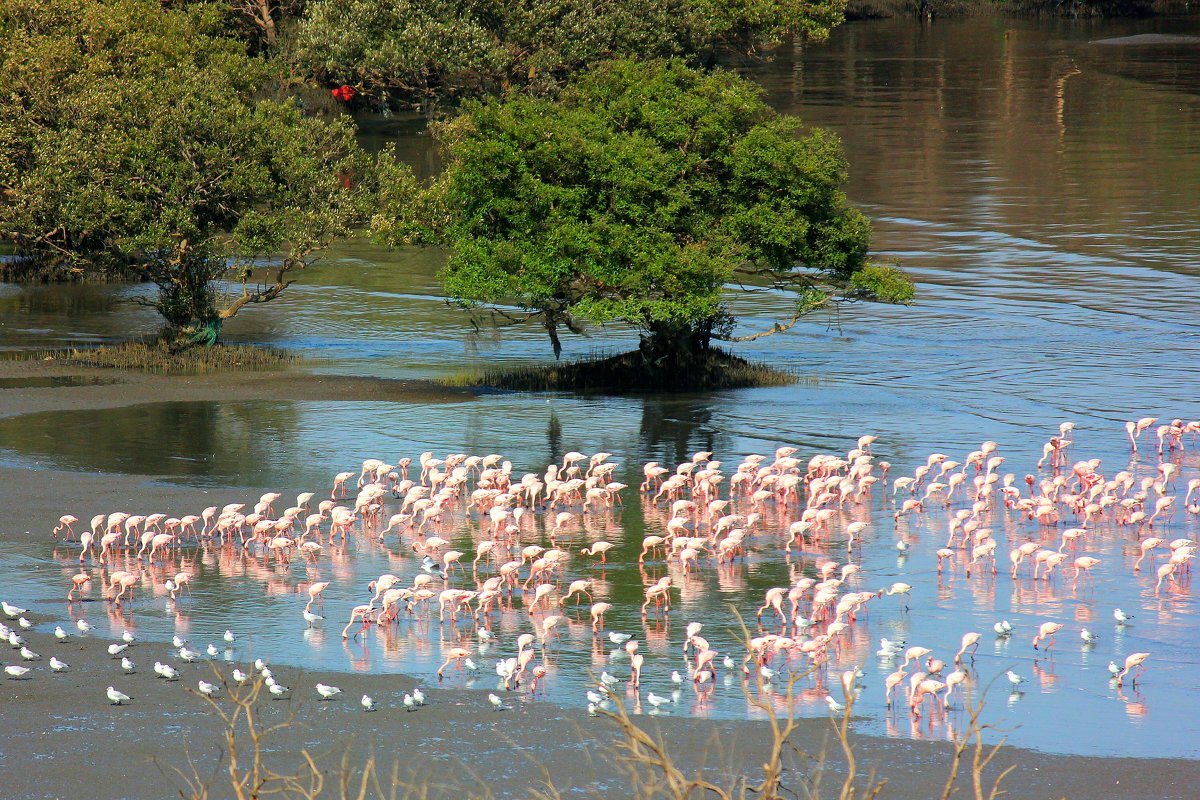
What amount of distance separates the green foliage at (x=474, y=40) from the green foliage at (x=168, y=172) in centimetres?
1903

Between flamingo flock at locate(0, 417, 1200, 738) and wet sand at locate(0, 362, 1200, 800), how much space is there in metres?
0.38

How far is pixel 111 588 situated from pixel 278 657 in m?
3.63

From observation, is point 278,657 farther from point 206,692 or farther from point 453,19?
point 453,19

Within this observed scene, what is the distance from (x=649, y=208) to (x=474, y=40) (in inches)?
1101

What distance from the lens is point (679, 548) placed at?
21875 millimetres

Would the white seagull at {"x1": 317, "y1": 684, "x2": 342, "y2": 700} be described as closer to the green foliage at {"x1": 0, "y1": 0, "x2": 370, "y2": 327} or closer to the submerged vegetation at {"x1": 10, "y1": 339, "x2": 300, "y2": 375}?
the green foliage at {"x1": 0, "y1": 0, "x2": 370, "y2": 327}

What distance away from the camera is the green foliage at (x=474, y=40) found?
192 feet

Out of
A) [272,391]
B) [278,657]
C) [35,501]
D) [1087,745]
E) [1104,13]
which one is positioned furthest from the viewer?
[1104,13]

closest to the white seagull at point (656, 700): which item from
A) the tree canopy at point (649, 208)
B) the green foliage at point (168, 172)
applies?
the tree canopy at point (649, 208)

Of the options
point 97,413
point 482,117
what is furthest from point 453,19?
point 97,413

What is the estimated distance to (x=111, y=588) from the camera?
20.9m

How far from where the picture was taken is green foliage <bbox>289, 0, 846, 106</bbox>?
58.6 metres

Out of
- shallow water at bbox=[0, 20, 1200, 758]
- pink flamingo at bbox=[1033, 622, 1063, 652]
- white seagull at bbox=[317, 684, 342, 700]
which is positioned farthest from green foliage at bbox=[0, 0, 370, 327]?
pink flamingo at bbox=[1033, 622, 1063, 652]

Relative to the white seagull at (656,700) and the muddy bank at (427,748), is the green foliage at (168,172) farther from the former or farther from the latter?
the white seagull at (656,700)
